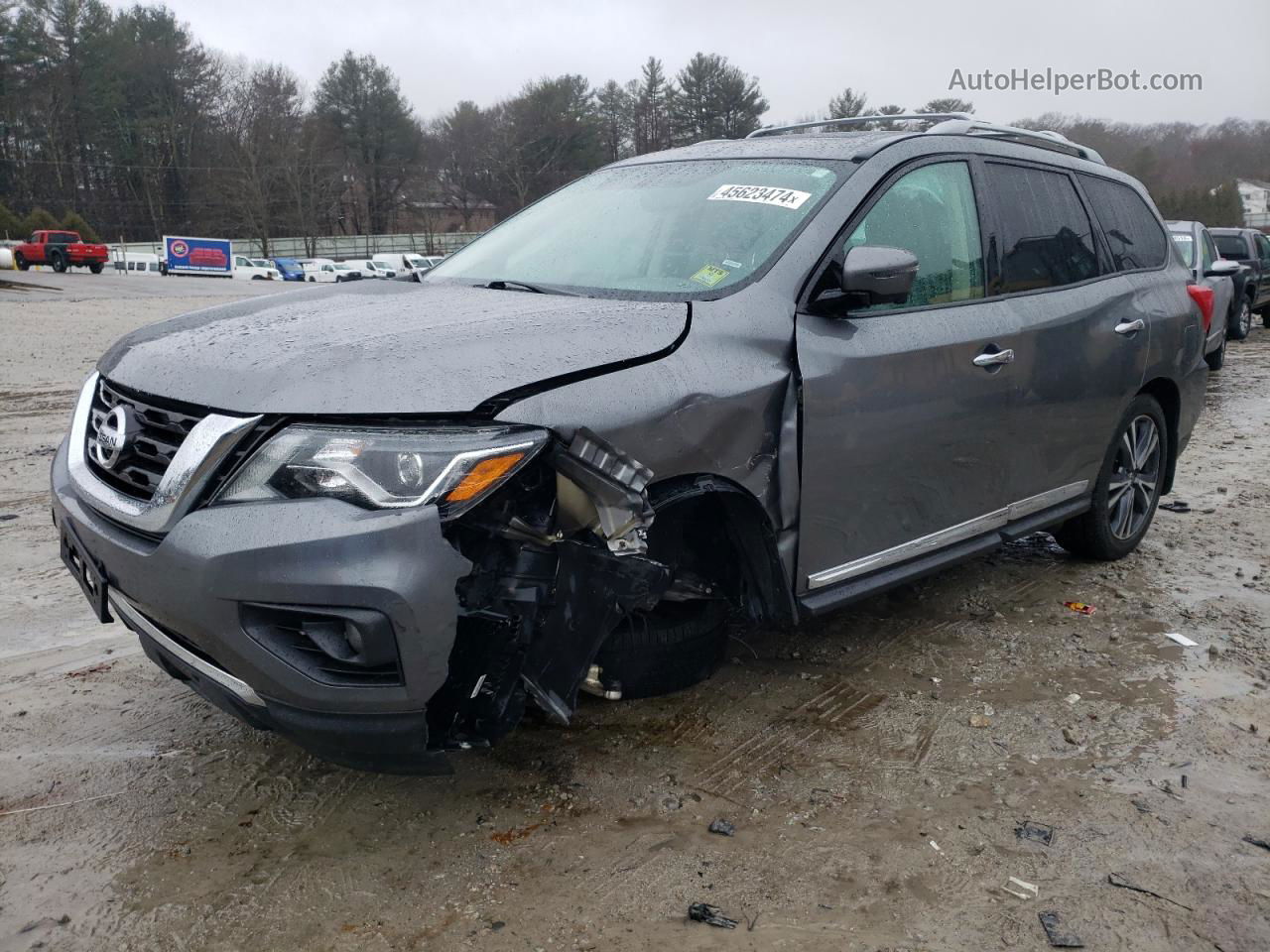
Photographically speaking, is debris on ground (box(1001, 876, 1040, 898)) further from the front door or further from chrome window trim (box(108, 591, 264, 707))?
chrome window trim (box(108, 591, 264, 707))

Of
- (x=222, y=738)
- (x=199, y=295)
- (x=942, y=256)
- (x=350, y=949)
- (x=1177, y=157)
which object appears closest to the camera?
(x=350, y=949)

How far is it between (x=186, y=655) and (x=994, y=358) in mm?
2719

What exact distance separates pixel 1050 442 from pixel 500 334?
2.45 m

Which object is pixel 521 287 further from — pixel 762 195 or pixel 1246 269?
pixel 1246 269

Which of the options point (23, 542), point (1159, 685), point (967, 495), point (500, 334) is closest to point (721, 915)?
point (500, 334)

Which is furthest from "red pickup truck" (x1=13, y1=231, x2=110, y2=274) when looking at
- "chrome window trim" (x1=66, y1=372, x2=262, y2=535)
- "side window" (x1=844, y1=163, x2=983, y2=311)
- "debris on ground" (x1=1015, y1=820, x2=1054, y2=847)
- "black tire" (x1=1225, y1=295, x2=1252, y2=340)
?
"debris on ground" (x1=1015, y1=820, x2=1054, y2=847)

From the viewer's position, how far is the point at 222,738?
321 cm

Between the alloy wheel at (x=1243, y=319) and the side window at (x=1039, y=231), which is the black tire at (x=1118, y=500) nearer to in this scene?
the side window at (x=1039, y=231)

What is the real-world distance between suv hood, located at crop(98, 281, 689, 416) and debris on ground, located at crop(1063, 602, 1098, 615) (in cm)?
256

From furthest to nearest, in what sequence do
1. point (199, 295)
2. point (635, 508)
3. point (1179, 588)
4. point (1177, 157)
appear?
point (1177, 157) < point (199, 295) < point (1179, 588) < point (635, 508)

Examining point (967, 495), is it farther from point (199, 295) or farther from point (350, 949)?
point (199, 295)

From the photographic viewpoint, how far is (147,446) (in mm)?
2525

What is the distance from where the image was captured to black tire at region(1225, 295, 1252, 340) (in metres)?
16.2

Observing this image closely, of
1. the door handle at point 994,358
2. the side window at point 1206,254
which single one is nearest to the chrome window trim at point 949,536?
the door handle at point 994,358
